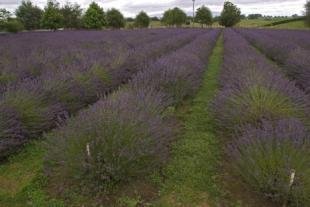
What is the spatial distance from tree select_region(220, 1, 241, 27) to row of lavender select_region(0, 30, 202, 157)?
64.4m

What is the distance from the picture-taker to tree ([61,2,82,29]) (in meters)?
45.5

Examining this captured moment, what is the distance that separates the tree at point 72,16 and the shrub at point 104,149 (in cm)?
4327

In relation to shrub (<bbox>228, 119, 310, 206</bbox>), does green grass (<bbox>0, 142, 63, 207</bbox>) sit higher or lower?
lower

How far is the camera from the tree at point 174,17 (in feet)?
208

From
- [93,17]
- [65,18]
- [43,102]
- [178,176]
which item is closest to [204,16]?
[93,17]

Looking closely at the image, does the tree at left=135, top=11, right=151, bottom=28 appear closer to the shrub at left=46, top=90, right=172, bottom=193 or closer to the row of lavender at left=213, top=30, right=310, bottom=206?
the row of lavender at left=213, top=30, right=310, bottom=206

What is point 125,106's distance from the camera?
4285 mm

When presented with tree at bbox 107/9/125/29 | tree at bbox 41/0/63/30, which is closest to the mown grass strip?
tree at bbox 41/0/63/30

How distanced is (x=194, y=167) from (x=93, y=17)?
44.6 meters

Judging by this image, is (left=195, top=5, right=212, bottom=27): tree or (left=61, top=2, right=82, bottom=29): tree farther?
(left=195, top=5, right=212, bottom=27): tree

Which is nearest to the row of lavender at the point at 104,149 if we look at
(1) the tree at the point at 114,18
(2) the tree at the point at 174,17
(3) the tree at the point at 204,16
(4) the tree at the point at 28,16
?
(4) the tree at the point at 28,16

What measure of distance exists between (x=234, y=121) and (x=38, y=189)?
2.56 metres

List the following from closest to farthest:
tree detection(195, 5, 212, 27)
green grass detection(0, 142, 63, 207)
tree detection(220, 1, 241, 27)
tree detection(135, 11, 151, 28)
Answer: green grass detection(0, 142, 63, 207) → tree detection(135, 11, 151, 28) → tree detection(195, 5, 212, 27) → tree detection(220, 1, 241, 27)

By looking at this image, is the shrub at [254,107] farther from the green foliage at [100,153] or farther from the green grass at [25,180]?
the green grass at [25,180]
